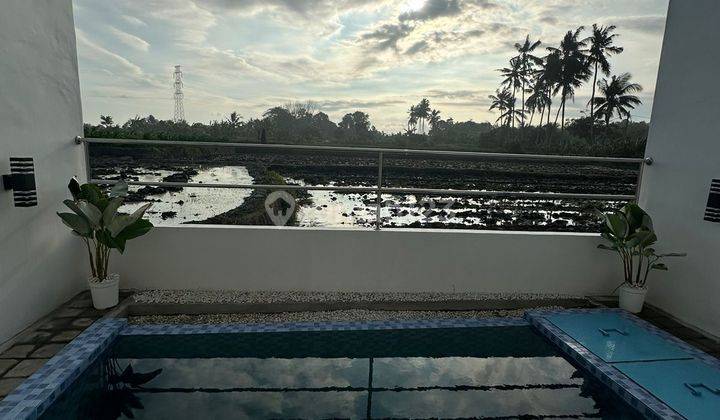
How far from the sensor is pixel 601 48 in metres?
28.0

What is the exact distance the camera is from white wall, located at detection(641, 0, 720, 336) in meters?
2.59

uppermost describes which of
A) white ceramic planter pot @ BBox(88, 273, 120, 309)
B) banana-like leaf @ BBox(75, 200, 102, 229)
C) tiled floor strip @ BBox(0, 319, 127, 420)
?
banana-like leaf @ BBox(75, 200, 102, 229)

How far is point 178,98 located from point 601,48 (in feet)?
97.4

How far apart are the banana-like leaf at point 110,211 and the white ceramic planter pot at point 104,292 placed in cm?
44

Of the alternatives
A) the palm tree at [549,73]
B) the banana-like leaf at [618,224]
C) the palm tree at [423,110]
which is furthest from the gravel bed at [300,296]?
the palm tree at [423,110]

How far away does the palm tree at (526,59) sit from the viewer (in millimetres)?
32281

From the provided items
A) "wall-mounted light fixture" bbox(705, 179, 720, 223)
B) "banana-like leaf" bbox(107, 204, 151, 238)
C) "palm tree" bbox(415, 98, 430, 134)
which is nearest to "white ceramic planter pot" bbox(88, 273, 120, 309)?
"banana-like leaf" bbox(107, 204, 151, 238)

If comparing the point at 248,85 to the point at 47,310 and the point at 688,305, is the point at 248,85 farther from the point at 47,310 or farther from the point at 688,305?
the point at 688,305

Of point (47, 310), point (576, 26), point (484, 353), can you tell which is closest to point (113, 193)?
point (47, 310)

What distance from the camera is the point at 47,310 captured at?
253 cm

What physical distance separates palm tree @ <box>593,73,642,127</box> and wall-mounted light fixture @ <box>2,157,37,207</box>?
34.1 metres

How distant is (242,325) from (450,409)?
1463 mm

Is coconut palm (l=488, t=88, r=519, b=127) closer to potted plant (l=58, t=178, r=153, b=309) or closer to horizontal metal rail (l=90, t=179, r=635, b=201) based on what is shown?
horizontal metal rail (l=90, t=179, r=635, b=201)

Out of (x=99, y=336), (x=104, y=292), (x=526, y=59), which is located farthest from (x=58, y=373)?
(x=526, y=59)
